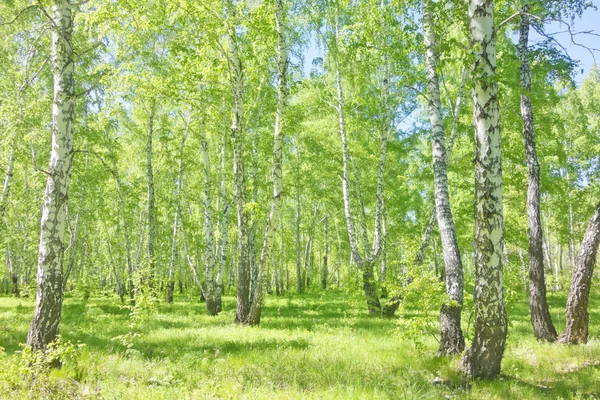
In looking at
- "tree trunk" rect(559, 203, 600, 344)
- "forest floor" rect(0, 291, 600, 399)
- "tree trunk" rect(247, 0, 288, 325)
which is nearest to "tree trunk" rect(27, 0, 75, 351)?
"forest floor" rect(0, 291, 600, 399)

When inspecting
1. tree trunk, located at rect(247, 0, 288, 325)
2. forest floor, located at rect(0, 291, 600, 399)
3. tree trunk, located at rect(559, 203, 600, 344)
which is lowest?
forest floor, located at rect(0, 291, 600, 399)

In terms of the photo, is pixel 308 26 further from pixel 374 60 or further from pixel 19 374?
pixel 19 374

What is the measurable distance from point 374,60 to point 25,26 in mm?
13472

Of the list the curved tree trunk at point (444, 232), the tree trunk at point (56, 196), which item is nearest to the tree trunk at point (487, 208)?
the curved tree trunk at point (444, 232)

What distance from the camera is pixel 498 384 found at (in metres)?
5.16

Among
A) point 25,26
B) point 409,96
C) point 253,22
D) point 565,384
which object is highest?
point 25,26

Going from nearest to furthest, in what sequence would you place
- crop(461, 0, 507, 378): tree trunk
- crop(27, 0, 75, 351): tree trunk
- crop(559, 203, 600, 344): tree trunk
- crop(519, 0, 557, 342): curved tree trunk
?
crop(461, 0, 507, 378): tree trunk < crop(27, 0, 75, 351): tree trunk < crop(559, 203, 600, 344): tree trunk < crop(519, 0, 557, 342): curved tree trunk

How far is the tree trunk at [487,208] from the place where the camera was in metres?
5.26

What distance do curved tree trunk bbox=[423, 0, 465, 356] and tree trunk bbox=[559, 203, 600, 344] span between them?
2.61 meters

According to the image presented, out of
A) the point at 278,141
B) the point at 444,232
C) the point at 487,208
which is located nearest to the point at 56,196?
the point at 278,141

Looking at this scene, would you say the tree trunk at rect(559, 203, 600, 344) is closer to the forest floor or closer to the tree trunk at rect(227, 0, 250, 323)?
the forest floor

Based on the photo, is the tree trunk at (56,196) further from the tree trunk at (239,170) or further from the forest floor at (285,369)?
the tree trunk at (239,170)

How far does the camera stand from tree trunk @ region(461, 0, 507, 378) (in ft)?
17.3

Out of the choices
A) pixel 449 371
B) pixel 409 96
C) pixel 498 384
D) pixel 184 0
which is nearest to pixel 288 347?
pixel 449 371
